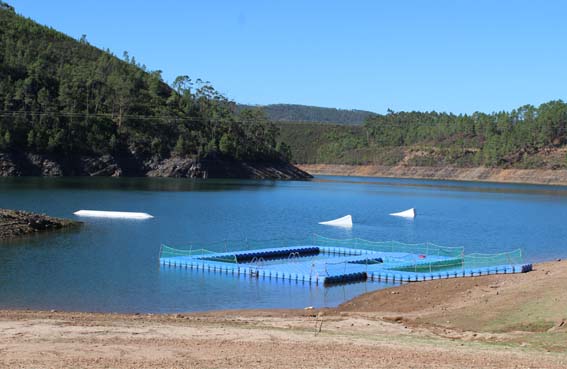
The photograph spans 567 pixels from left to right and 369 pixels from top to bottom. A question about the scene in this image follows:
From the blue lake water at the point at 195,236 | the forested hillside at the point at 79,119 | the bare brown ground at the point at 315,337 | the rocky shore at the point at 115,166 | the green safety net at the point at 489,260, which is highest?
the forested hillside at the point at 79,119

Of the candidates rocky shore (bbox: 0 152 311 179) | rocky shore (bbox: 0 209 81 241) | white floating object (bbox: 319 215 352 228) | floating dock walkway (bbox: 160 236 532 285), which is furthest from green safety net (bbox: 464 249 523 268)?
rocky shore (bbox: 0 152 311 179)

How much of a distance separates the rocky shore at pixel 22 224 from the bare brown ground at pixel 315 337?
95.4 feet

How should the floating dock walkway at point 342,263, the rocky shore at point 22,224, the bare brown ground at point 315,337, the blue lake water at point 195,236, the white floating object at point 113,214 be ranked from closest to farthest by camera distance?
1. the bare brown ground at point 315,337
2. the blue lake water at point 195,236
3. the floating dock walkway at point 342,263
4. the rocky shore at point 22,224
5. the white floating object at point 113,214

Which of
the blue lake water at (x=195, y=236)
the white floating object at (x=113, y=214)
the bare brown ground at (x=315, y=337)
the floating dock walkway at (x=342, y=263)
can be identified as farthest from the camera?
the white floating object at (x=113, y=214)

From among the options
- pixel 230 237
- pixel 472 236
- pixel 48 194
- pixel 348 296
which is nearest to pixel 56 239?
pixel 230 237

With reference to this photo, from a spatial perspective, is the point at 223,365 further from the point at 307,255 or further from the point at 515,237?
the point at 515,237

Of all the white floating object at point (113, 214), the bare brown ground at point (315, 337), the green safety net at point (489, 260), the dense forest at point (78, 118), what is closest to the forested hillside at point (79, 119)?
the dense forest at point (78, 118)

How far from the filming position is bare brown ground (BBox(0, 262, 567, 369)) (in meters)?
17.5

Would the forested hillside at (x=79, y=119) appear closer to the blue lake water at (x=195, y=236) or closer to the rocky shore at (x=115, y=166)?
the rocky shore at (x=115, y=166)

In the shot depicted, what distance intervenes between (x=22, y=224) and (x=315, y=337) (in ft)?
132

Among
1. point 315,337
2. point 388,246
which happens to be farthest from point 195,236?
point 315,337

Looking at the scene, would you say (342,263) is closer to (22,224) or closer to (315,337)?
(315,337)

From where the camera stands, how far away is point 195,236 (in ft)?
203

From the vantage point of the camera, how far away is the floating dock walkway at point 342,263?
41094 millimetres
